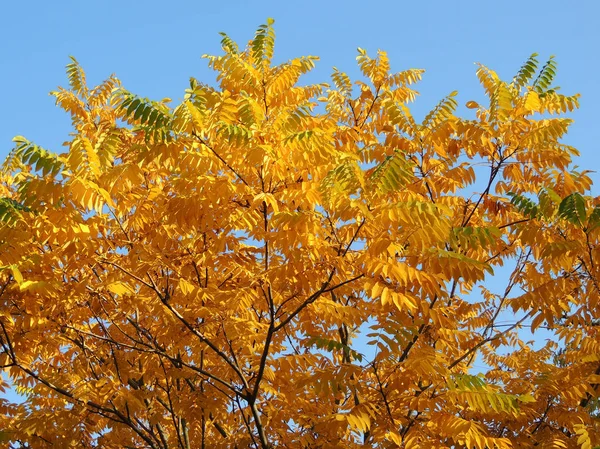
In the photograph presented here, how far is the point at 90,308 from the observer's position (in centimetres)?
758

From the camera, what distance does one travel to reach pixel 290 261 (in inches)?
229

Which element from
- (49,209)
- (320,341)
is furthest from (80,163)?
(320,341)

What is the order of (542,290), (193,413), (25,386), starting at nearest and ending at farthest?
(542,290) < (193,413) < (25,386)

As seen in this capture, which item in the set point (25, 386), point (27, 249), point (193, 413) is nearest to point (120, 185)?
point (27, 249)

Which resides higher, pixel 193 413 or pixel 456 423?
pixel 193 413

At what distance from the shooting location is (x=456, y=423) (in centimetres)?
583

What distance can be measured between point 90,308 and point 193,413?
1677mm

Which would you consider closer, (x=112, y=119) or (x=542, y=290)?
(x=542, y=290)

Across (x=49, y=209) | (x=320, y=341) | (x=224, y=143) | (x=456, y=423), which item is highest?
(x=224, y=143)

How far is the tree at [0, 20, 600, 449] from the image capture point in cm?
553

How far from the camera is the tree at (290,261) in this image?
18.1 feet

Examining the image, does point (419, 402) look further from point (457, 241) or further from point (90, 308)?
point (90, 308)

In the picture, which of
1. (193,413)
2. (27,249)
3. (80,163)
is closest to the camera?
(80,163)

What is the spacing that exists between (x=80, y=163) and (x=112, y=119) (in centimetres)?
378
